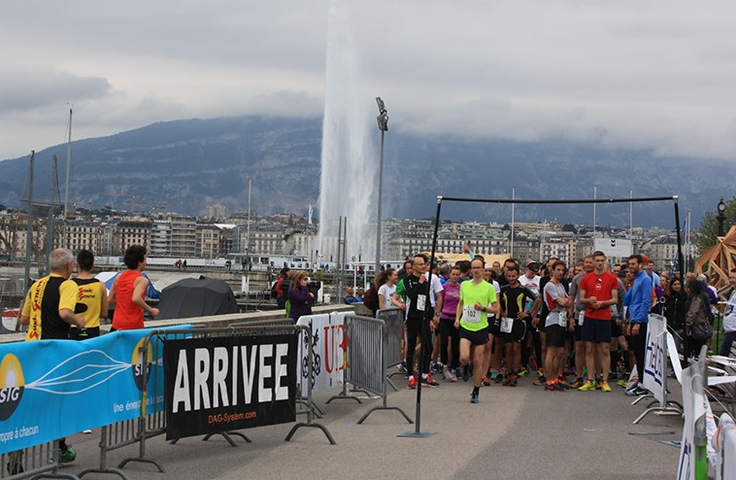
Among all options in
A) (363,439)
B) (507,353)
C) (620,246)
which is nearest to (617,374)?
(507,353)

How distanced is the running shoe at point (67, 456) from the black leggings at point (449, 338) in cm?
1009

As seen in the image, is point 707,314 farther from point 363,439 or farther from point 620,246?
point 620,246

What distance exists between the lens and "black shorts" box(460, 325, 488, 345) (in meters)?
15.9

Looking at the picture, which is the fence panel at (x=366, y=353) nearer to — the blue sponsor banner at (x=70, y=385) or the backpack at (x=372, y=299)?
the blue sponsor banner at (x=70, y=385)

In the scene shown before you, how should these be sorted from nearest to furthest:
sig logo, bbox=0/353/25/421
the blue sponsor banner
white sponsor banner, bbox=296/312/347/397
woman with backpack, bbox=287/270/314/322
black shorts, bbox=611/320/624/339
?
sig logo, bbox=0/353/25/421 < the blue sponsor banner < white sponsor banner, bbox=296/312/347/397 < woman with backpack, bbox=287/270/314/322 < black shorts, bbox=611/320/624/339

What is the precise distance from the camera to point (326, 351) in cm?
1380

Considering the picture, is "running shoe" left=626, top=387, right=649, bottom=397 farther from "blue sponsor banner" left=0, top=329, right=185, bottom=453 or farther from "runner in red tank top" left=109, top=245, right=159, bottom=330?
"blue sponsor banner" left=0, top=329, right=185, bottom=453

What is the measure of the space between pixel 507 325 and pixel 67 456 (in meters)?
9.89

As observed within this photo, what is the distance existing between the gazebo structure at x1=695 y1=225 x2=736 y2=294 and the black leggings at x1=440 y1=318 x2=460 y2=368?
708 inches

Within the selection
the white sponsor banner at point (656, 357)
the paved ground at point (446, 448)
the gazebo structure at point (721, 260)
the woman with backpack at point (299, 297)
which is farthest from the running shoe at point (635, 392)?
the gazebo structure at point (721, 260)

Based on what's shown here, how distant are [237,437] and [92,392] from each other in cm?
309

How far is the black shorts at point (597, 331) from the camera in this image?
54.7ft

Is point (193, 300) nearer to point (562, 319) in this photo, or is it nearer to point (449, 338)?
point (449, 338)

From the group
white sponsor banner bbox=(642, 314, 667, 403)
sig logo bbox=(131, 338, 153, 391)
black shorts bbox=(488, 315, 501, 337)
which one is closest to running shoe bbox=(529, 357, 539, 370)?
black shorts bbox=(488, 315, 501, 337)
